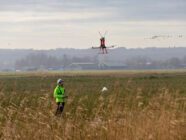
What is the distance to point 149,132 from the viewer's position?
325 inches

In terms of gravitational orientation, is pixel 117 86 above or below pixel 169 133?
above

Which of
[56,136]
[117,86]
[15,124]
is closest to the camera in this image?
[56,136]

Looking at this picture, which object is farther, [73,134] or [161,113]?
[161,113]

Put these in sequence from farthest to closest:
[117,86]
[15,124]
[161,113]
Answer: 1. [117,86]
2. [161,113]
3. [15,124]

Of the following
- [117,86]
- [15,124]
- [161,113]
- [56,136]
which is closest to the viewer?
[56,136]

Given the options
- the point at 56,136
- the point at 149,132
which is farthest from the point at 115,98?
the point at 56,136

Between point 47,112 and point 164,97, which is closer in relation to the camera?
point 47,112

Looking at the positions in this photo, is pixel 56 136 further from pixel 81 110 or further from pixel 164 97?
pixel 164 97

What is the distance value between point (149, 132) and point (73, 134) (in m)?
1.14

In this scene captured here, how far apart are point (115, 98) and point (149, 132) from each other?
1263 mm

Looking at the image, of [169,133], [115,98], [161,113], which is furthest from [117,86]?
[169,133]

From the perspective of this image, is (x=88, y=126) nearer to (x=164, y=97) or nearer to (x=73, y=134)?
(x=73, y=134)

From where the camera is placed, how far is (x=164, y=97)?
9352mm

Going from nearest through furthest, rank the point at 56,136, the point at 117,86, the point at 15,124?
the point at 56,136
the point at 15,124
the point at 117,86
